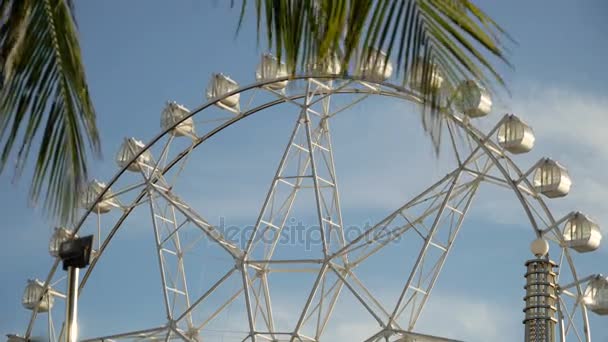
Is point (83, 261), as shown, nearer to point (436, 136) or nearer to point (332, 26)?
point (332, 26)

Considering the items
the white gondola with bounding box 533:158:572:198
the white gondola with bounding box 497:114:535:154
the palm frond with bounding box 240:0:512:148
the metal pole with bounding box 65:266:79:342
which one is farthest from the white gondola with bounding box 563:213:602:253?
the palm frond with bounding box 240:0:512:148

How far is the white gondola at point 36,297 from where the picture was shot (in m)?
37.9

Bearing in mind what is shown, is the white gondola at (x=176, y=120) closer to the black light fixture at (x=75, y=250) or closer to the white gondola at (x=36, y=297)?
the white gondola at (x=36, y=297)

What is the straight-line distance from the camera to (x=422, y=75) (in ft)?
21.5

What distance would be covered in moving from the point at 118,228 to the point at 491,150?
37.7 feet

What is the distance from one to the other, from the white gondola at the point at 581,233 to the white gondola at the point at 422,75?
864 inches

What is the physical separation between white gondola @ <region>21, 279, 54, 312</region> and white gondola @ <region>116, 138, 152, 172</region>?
5188 mm

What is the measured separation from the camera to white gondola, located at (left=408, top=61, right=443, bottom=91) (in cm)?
647

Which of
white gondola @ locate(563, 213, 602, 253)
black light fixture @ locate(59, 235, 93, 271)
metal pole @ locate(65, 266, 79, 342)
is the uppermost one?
white gondola @ locate(563, 213, 602, 253)

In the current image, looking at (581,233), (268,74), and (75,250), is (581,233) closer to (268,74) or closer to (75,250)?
(268,74)

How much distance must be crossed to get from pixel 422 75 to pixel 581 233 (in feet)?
72.5

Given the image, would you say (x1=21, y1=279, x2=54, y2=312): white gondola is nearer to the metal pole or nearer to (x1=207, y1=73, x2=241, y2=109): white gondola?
(x1=207, y1=73, x2=241, y2=109): white gondola

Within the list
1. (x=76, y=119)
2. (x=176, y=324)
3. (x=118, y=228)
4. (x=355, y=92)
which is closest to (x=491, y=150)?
(x=355, y=92)

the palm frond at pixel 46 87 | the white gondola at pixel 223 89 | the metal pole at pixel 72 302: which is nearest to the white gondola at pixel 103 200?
the white gondola at pixel 223 89
